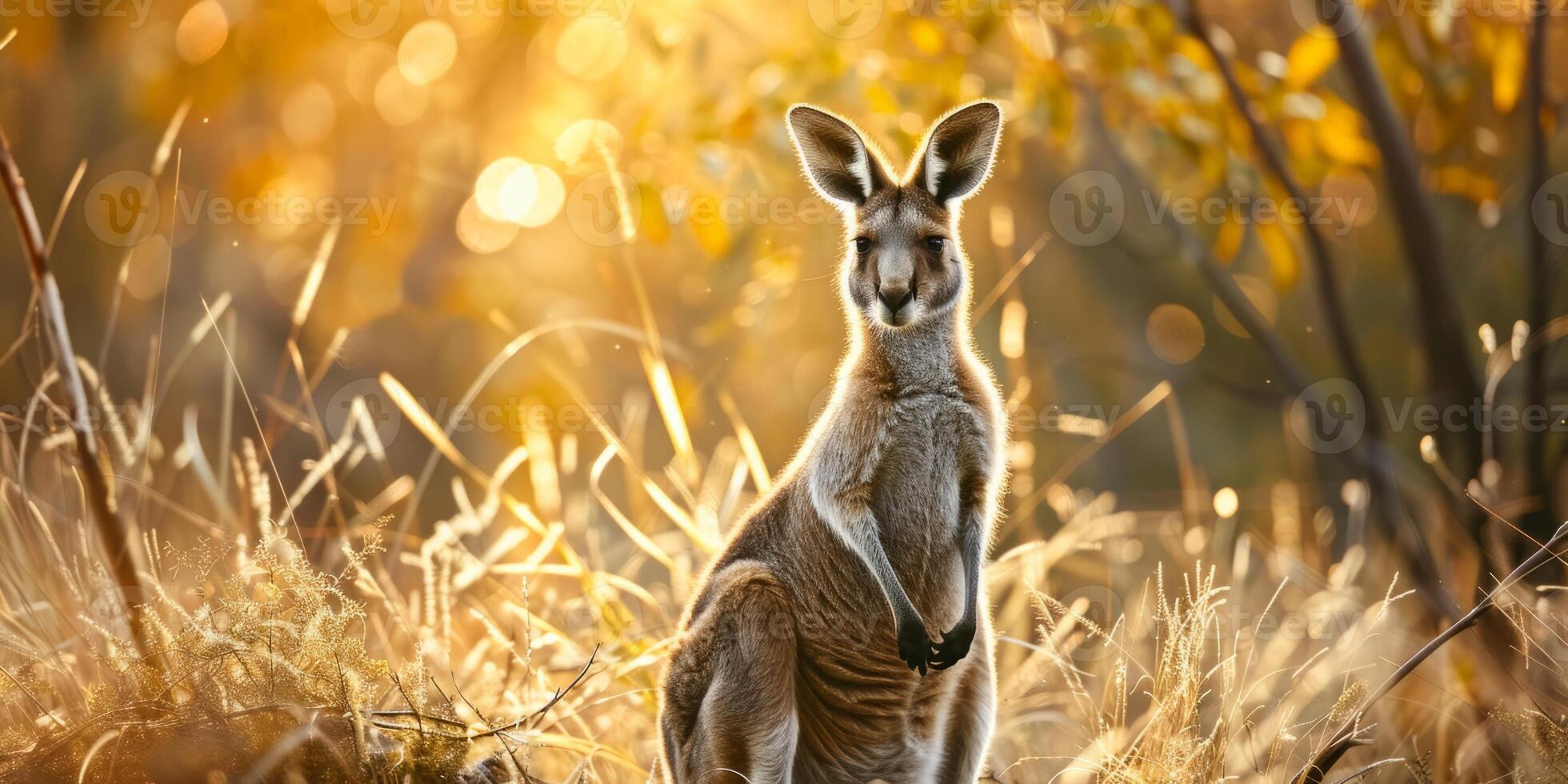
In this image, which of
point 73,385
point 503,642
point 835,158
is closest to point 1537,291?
point 835,158

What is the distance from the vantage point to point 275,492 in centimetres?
725

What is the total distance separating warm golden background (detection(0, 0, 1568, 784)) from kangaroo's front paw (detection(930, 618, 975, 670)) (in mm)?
312

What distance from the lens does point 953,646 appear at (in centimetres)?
300

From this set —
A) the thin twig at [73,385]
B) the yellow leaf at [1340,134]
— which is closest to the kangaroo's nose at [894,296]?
the thin twig at [73,385]

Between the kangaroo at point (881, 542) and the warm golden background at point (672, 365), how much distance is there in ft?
1.13

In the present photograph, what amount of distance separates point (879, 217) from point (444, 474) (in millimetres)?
9741

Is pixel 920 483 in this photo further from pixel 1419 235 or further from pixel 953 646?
pixel 1419 235

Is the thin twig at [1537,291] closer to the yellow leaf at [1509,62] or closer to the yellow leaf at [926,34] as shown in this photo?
the yellow leaf at [1509,62]

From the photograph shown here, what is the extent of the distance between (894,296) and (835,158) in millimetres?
512

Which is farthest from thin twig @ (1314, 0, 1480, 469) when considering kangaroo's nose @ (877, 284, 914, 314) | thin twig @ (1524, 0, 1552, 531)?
kangaroo's nose @ (877, 284, 914, 314)

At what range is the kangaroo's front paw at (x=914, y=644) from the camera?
9.72 feet

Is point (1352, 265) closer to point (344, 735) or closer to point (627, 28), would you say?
point (627, 28)

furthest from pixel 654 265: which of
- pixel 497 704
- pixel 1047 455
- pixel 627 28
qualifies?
pixel 497 704

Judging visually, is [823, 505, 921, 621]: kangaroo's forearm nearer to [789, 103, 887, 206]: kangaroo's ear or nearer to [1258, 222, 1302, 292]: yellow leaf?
[789, 103, 887, 206]: kangaroo's ear
